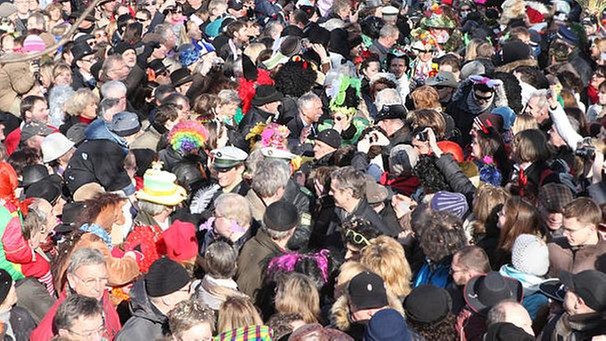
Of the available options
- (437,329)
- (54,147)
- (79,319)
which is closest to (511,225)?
(437,329)

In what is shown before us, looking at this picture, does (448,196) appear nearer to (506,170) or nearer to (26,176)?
(506,170)

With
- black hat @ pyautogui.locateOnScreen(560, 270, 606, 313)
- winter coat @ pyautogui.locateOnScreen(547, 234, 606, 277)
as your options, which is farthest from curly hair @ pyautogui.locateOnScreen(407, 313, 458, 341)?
winter coat @ pyautogui.locateOnScreen(547, 234, 606, 277)

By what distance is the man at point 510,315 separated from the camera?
425 centimetres

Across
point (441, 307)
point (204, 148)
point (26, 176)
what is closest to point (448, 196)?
point (441, 307)

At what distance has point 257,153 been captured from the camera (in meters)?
6.93

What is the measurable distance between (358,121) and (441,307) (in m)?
3.72

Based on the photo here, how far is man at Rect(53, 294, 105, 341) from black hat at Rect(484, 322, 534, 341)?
1.87 meters

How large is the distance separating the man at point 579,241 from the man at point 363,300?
46.2 inches

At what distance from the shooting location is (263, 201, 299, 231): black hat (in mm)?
5578

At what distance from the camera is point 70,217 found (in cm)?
612

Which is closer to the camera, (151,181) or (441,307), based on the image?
(441,307)

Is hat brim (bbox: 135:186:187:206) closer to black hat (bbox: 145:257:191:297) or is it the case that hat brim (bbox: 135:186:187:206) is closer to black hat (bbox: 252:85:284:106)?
black hat (bbox: 145:257:191:297)

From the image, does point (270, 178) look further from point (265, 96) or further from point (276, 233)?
point (265, 96)

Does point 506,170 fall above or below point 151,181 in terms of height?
below
